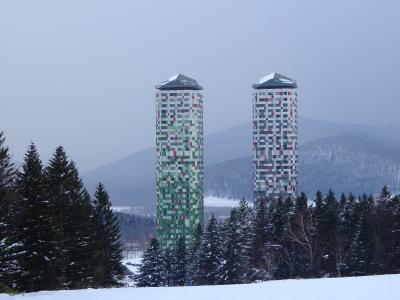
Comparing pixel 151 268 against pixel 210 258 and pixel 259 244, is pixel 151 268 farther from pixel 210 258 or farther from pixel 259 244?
pixel 259 244

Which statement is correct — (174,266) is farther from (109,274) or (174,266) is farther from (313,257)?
(109,274)

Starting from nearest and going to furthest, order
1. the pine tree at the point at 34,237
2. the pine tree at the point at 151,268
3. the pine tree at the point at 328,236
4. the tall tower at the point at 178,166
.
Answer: the pine tree at the point at 34,237 < the pine tree at the point at 328,236 < the pine tree at the point at 151,268 < the tall tower at the point at 178,166

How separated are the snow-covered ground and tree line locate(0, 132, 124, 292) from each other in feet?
36.5

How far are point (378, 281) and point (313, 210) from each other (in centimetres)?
5536

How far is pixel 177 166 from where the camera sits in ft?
620

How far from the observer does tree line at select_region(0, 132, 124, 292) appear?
3681 cm

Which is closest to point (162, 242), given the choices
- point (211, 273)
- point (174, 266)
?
point (174, 266)

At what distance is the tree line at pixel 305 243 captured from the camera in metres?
69.1

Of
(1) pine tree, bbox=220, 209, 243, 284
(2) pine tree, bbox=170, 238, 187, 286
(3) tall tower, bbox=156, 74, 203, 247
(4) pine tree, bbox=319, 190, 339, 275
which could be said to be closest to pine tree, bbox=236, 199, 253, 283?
(1) pine tree, bbox=220, 209, 243, 284

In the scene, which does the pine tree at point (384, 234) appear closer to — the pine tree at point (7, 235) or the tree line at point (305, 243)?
the tree line at point (305, 243)

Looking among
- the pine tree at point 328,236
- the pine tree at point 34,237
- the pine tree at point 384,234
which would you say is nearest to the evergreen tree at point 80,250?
the pine tree at point 34,237

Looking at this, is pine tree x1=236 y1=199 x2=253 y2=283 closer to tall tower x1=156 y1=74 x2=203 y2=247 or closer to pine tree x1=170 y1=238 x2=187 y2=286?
pine tree x1=170 y1=238 x2=187 y2=286

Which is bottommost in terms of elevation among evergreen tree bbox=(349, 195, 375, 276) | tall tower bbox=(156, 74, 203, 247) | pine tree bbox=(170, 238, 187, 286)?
pine tree bbox=(170, 238, 187, 286)

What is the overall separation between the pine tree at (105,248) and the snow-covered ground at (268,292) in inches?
1098
